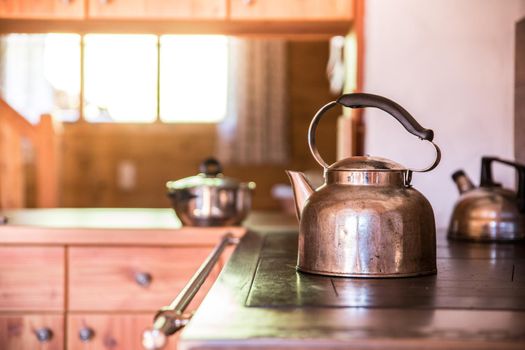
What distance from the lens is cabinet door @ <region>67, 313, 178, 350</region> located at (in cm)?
197

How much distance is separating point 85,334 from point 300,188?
941 mm

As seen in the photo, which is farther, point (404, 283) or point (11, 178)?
point (11, 178)

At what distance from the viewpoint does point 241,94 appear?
5785 mm

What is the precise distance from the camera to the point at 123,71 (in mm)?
5633

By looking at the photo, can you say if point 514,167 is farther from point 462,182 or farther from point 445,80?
point 445,80

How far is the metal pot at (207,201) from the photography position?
197cm

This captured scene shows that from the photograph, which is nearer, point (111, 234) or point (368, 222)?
point (368, 222)

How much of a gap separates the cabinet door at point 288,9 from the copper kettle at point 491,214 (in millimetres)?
647

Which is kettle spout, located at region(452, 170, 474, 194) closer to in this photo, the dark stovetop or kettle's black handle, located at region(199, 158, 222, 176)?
the dark stovetop

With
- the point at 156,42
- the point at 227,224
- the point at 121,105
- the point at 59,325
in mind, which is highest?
the point at 156,42

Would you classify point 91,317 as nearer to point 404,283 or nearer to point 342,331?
point 404,283

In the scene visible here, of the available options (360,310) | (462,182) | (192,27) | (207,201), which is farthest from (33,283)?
(360,310)

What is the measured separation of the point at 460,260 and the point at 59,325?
3.71 ft

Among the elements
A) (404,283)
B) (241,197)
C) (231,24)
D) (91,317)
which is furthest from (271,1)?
(404,283)
